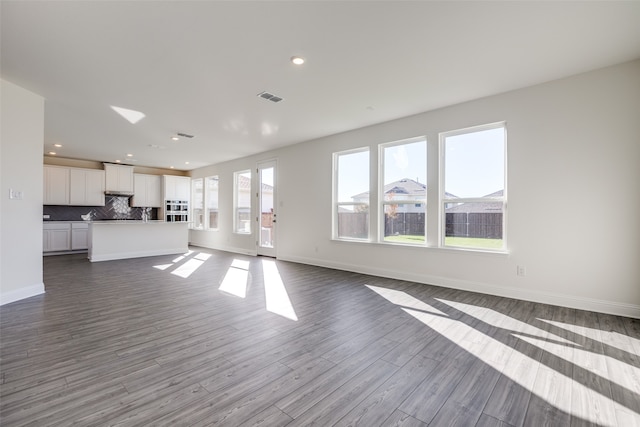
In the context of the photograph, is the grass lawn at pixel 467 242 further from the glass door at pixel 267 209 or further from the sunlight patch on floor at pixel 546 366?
the glass door at pixel 267 209

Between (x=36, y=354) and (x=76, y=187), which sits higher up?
(x=76, y=187)

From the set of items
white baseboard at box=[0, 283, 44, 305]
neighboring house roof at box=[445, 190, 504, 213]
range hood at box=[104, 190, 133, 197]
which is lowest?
white baseboard at box=[0, 283, 44, 305]

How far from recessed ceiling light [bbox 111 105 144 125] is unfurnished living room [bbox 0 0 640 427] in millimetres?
59

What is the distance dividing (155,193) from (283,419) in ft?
32.5

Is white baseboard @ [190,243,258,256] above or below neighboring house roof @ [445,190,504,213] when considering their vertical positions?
below

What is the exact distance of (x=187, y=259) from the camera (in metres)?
6.87

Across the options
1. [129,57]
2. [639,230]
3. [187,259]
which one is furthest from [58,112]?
[639,230]

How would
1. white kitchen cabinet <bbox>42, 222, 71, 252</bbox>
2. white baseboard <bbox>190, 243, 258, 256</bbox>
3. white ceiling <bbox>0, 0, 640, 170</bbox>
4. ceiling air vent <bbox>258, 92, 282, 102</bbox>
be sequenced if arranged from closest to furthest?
white ceiling <bbox>0, 0, 640, 170</bbox>, ceiling air vent <bbox>258, 92, 282, 102</bbox>, white kitchen cabinet <bbox>42, 222, 71, 252</bbox>, white baseboard <bbox>190, 243, 258, 256</bbox>

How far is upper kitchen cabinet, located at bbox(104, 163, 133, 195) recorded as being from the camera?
8.53 m

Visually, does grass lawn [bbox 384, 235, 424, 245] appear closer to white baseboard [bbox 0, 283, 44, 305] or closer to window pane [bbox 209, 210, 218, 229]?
white baseboard [bbox 0, 283, 44, 305]

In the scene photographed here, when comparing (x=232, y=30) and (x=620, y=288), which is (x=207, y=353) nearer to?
(x=232, y=30)

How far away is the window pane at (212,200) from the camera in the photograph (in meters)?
9.21

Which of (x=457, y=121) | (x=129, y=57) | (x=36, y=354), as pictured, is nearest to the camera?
(x=36, y=354)

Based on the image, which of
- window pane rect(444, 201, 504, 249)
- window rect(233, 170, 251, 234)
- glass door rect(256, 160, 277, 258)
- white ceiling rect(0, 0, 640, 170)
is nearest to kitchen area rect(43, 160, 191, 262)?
window rect(233, 170, 251, 234)
